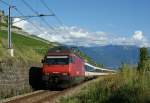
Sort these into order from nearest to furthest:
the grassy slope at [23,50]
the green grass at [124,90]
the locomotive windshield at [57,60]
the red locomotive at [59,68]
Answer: the green grass at [124,90] < the red locomotive at [59,68] < the locomotive windshield at [57,60] < the grassy slope at [23,50]

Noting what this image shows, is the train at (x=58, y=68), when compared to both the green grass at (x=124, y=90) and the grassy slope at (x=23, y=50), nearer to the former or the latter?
the grassy slope at (x=23, y=50)

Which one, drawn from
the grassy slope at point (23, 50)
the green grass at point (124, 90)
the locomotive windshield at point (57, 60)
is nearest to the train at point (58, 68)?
the locomotive windshield at point (57, 60)

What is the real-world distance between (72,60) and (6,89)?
316 inches

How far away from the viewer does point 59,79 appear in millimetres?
36312

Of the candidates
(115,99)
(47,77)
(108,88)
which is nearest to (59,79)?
(47,77)

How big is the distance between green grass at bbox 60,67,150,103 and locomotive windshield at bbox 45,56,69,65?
1190cm

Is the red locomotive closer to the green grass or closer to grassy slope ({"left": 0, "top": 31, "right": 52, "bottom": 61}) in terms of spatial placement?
grassy slope ({"left": 0, "top": 31, "right": 52, "bottom": 61})

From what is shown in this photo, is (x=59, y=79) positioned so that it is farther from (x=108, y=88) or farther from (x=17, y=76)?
(x=108, y=88)

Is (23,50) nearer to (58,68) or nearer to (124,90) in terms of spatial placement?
(58,68)

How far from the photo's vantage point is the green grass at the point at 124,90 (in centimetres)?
1920

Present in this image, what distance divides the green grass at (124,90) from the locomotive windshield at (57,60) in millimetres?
11899

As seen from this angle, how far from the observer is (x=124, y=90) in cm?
2102

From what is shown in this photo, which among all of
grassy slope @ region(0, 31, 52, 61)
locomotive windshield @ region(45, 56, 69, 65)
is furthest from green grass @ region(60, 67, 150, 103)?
grassy slope @ region(0, 31, 52, 61)

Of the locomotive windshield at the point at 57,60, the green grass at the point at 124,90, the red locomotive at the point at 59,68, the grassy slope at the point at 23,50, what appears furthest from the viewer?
the grassy slope at the point at 23,50
